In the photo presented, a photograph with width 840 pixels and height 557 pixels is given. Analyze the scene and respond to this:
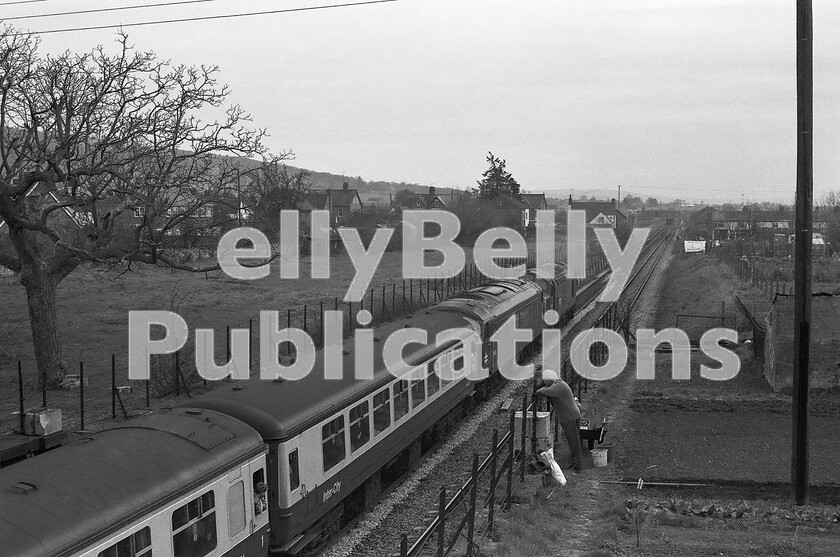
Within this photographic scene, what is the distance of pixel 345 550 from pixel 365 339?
4.48 meters

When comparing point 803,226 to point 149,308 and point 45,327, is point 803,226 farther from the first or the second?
point 149,308

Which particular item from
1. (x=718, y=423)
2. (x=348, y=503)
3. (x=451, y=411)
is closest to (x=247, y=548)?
(x=348, y=503)

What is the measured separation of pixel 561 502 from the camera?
470 inches

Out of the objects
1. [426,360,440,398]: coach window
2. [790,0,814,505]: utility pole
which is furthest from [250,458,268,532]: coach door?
[790,0,814,505]: utility pole

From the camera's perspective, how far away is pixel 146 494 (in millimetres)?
7191

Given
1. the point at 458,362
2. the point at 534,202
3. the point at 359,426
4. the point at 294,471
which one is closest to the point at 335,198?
the point at 534,202

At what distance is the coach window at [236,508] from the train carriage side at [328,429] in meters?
0.82

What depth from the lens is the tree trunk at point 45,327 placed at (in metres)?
19.6

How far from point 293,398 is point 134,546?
11.8ft

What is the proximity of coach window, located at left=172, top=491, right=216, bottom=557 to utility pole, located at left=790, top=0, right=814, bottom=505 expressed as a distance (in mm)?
8839

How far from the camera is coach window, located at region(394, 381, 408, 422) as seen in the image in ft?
43.2

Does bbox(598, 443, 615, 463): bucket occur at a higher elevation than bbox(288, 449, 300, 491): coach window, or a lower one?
lower

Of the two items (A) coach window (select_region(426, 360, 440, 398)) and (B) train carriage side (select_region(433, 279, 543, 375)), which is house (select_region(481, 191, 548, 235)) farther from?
(A) coach window (select_region(426, 360, 440, 398))

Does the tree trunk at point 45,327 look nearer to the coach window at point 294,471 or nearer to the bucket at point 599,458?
the coach window at point 294,471
